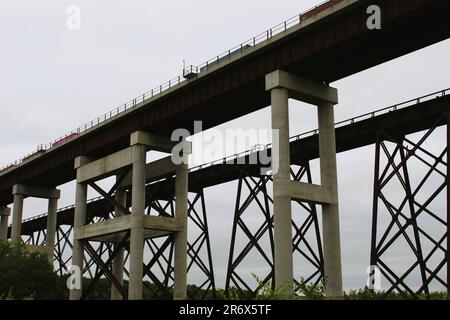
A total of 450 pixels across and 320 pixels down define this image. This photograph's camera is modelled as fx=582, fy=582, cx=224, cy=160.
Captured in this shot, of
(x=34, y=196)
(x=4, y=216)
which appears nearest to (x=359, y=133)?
(x=34, y=196)

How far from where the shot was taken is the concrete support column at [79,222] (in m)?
43.4

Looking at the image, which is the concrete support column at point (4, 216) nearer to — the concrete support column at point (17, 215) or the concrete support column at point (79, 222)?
the concrete support column at point (17, 215)

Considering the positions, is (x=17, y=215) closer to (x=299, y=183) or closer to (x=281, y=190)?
(x=299, y=183)

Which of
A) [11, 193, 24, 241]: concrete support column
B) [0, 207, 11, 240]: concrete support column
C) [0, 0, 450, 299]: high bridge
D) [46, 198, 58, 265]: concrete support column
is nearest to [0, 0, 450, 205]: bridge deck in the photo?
[0, 0, 450, 299]: high bridge

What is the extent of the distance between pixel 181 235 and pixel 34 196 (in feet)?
78.6

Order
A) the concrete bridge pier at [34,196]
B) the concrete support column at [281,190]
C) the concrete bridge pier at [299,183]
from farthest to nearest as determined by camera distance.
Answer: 1. the concrete bridge pier at [34,196]
2. the concrete bridge pier at [299,183]
3. the concrete support column at [281,190]

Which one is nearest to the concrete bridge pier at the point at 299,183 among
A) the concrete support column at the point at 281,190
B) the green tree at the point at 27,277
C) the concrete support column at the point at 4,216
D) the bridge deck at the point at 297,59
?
the concrete support column at the point at 281,190

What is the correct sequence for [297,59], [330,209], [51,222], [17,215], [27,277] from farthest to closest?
[51,222], [17,215], [27,277], [330,209], [297,59]

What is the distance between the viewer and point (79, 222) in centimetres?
4397

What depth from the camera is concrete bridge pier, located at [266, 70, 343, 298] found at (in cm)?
2719

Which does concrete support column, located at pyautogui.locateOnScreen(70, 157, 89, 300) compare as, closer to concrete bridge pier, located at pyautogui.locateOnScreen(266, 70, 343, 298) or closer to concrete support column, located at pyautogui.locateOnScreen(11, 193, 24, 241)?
concrete support column, located at pyautogui.locateOnScreen(11, 193, 24, 241)

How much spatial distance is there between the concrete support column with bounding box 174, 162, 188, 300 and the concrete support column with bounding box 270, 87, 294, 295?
44.4 ft

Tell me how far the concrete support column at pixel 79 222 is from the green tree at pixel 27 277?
2.92 m
